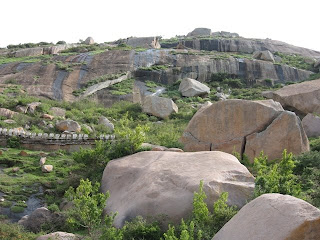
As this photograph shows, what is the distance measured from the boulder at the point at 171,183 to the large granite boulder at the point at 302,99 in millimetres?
9495

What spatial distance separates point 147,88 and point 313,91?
14.8m

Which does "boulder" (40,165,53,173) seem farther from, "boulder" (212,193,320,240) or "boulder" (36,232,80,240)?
"boulder" (212,193,320,240)

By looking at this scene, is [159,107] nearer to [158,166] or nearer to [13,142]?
[13,142]

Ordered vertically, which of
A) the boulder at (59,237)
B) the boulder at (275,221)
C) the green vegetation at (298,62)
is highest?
the boulder at (275,221)

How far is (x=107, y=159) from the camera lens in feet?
39.4

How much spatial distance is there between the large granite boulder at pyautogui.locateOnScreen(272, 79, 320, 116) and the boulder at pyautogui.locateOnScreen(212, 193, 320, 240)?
13156mm

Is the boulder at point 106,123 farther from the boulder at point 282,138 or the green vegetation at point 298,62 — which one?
the green vegetation at point 298,62

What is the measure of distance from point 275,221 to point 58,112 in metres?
17.4

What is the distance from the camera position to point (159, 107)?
76.4 ft

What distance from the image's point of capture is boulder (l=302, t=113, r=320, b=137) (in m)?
16.3

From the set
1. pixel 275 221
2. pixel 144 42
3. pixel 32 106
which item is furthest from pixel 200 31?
pixel 275 221

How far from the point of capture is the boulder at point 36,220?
9.19 meters

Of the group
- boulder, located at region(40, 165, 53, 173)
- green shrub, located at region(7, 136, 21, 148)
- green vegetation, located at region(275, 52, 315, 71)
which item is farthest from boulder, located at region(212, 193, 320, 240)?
green vegetation, located at region(275, 52, 315, 71)

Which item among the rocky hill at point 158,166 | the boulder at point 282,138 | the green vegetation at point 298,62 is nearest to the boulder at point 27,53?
the rocky hill at point 158,166
